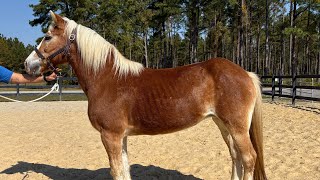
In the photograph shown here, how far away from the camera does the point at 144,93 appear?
11.5 feet

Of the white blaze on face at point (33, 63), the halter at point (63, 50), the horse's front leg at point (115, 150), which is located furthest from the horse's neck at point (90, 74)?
the horse's front leg at point (115, 150)

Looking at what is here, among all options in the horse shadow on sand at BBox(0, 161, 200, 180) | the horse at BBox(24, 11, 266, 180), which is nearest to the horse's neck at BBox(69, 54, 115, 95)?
the horse at BBox(24, 11, 266, 180)

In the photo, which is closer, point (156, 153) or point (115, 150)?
point (115, 150)

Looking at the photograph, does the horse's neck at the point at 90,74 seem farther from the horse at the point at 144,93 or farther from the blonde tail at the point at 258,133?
the blonde tail at the point at 258,133

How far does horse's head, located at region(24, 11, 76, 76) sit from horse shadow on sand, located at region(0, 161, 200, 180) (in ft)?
6.63

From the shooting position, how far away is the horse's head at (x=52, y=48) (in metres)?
3.68

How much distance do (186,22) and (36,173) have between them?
117 ft

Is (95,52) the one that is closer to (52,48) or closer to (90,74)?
(90,74)

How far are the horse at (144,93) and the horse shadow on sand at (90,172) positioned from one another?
1327 millimetres

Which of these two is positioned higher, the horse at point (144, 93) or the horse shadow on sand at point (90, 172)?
the horse at point (144, 93)

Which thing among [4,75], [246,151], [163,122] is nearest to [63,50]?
[4,75]

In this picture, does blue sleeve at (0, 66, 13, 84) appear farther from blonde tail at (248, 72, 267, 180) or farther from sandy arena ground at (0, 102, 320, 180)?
blonde tail at (248, 72, 267, 180)

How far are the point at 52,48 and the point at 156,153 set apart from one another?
320 cm

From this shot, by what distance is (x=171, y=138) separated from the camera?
7449mm
